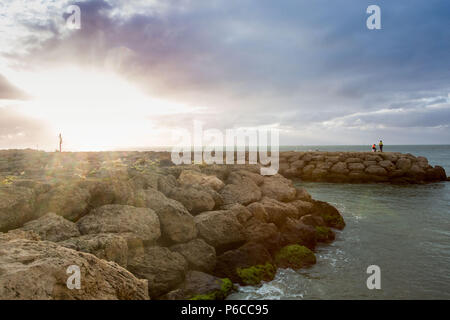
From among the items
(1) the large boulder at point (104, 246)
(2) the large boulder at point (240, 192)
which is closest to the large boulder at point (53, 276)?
(1) the large boulder at point (104, 246)

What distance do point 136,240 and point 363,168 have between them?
3463cm

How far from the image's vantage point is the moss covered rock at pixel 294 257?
9383 mm

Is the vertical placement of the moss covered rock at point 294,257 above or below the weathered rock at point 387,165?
below

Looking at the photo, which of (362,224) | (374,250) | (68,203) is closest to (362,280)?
(374,250)

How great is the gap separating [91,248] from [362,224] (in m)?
13.5

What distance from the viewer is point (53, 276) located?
12.3ft

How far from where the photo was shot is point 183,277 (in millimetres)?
7566

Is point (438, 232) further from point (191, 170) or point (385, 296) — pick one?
point (191, 170)

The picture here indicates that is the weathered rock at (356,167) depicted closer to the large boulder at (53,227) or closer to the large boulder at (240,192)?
the large boulder at (240,192)

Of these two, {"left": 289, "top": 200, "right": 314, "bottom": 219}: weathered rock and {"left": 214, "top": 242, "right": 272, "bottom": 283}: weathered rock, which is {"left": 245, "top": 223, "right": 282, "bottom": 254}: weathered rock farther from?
{"left": 289, "top": 200, "right": 314, "bottom": 219}: weathered rock

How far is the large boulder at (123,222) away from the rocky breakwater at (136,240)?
3cm

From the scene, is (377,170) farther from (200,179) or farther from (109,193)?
(109,193)

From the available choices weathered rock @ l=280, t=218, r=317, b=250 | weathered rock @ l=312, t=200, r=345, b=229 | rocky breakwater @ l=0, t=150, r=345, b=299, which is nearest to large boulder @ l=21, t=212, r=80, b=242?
rocky breakwater @ l=0, t=150, r=345, b=299

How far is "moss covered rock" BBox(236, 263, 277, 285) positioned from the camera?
26.7 feet
